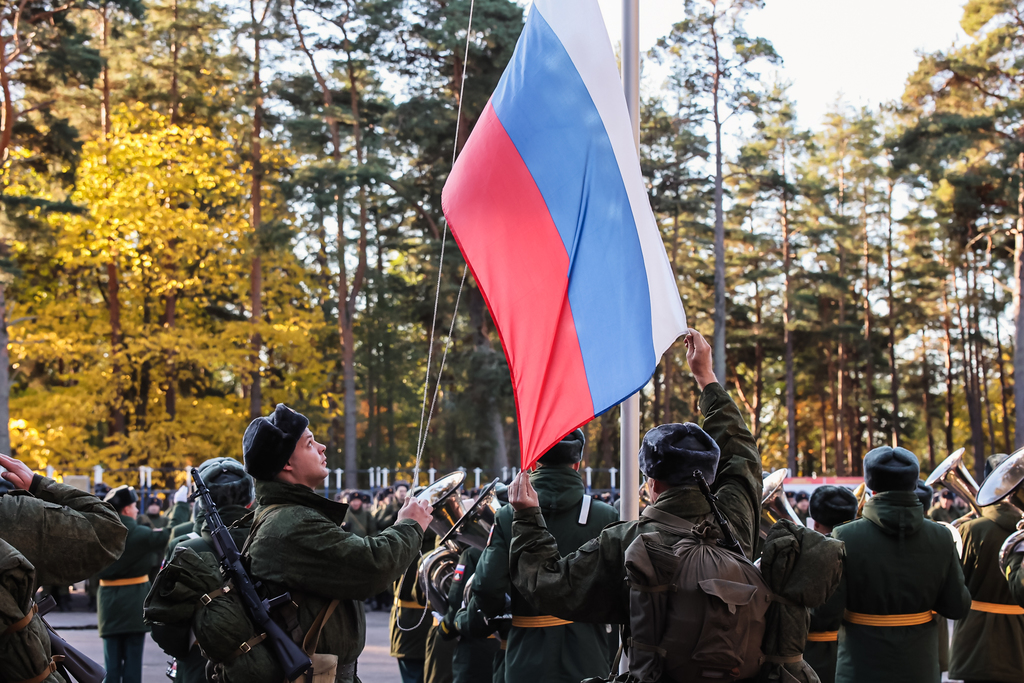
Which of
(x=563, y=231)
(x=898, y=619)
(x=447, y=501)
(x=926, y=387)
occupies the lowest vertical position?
(x=898, y=619)

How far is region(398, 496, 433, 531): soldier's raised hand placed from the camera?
3820 mm

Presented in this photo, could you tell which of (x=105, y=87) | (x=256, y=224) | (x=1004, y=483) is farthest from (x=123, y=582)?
(x=105, y=87)

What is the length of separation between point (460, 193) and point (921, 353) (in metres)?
50.6

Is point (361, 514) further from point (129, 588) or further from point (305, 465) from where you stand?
point (305, 465)

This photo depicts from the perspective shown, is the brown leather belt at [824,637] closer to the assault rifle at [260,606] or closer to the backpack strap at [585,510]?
the backpack strap at [585,510]

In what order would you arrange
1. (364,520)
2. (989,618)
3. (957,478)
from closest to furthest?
(989,618) < (957,478) < (364,520)

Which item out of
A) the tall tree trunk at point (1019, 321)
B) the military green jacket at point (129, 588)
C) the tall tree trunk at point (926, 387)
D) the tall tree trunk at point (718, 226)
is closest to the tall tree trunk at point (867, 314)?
the tall tree trunk at point (926, 387)

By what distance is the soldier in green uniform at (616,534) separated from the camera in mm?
3340

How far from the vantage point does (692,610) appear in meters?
3.12

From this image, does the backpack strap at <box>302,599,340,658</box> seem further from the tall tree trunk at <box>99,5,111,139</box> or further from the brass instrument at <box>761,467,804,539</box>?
the tall tree trunk at <box>99,5,111,139</box>

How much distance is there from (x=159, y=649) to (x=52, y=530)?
32.3ft

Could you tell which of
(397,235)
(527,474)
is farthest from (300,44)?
(527,474)

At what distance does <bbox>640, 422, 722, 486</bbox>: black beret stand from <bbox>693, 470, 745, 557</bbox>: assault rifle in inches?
1.9

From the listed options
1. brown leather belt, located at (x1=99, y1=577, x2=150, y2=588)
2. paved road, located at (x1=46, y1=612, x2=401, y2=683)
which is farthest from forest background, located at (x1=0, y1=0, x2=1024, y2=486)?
brown leather belt, located at (x1=99, y1=577, x2=150, y2=588)
